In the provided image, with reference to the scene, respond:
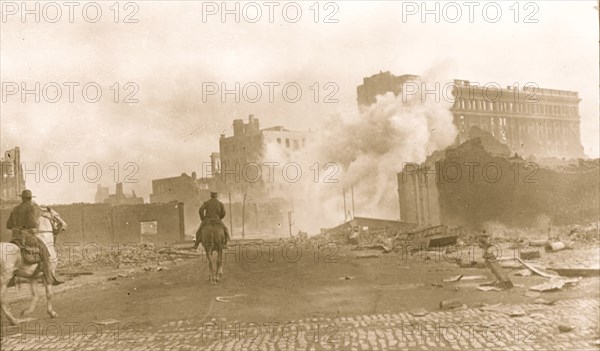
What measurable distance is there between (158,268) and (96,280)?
3640mm

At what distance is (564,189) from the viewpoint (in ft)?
101

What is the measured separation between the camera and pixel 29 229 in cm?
1143

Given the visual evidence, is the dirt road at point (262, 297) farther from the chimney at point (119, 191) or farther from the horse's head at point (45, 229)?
the chimney at point (119, 191)

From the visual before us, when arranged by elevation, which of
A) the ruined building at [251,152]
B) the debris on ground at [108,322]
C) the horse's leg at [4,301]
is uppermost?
the ruined building at [251,152]

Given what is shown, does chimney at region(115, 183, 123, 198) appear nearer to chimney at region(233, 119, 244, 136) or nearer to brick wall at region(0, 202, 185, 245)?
chimney at region(233, 119, 244, 136)

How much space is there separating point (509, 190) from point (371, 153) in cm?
3193

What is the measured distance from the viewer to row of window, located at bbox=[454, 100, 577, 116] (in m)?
80.2

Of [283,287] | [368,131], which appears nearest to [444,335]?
[283,287]

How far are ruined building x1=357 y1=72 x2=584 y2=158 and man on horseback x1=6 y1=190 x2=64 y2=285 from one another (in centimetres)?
6372

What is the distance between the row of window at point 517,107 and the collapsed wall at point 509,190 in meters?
47.0

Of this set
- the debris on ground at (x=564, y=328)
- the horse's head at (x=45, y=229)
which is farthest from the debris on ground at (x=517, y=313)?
the horse's head at (x=45, y=229)

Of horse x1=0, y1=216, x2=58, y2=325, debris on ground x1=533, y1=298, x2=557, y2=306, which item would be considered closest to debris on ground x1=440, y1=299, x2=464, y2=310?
debris on ground x1=533, y1=298, x2=557, y2=306

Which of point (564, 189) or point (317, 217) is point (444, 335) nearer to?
point (564, 189)

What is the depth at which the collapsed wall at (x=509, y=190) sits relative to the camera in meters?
30.7
